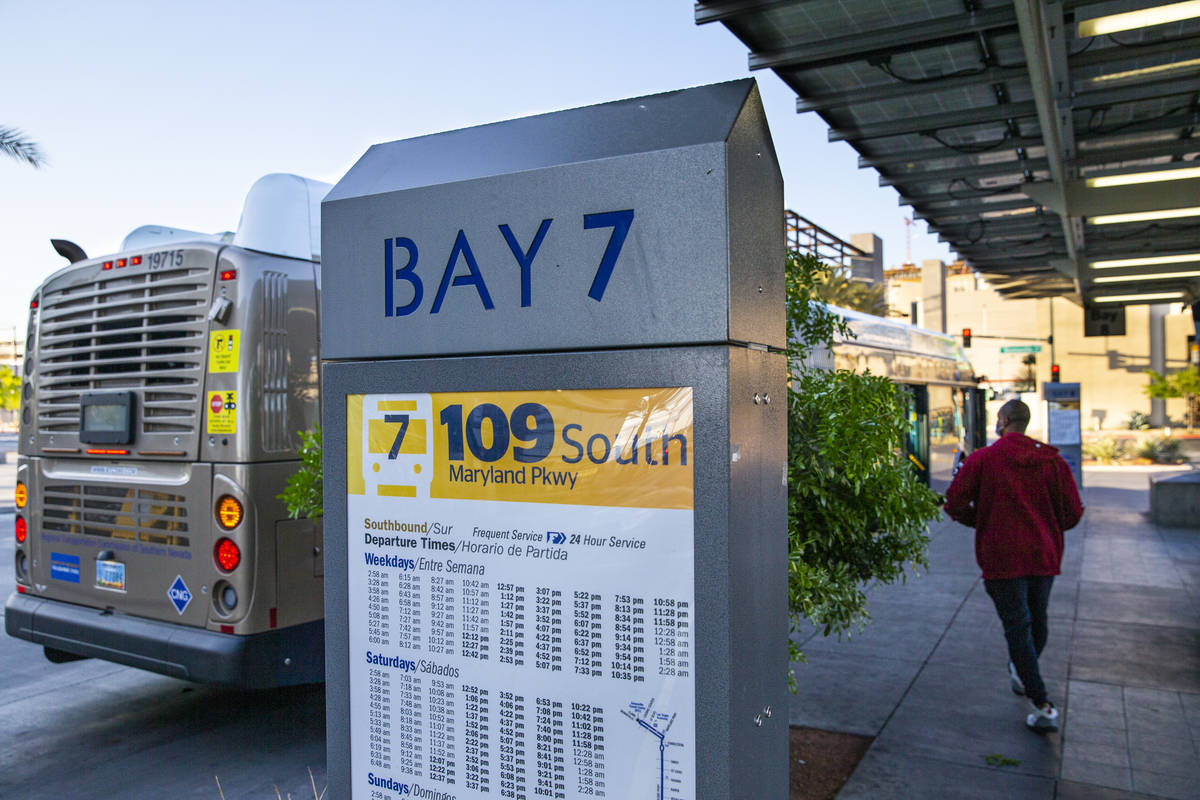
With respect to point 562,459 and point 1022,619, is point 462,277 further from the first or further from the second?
point 1022,619

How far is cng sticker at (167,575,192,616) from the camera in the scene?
5.29 meters

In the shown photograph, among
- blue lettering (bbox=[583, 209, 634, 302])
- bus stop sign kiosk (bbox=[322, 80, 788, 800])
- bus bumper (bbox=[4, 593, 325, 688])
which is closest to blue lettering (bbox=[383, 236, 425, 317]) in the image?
bus stop sign kiosk (bbox=[322, 80, 788, 800])

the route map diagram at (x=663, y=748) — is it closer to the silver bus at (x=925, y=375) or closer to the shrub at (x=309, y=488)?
the shrub at (x=309, y=488)

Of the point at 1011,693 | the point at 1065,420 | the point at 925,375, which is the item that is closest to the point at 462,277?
the point at 1011,693

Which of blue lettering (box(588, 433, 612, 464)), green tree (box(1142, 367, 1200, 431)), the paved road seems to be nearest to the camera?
blue lettering (box(588, 433, 612, 464))

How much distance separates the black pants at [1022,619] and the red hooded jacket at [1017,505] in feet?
0.28

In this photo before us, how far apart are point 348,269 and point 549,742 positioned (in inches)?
59.3

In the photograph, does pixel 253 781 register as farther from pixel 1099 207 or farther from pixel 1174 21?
pixel 1099 207

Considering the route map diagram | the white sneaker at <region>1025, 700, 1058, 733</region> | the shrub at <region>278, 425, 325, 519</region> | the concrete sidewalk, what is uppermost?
the shrub at <region>278, 425, 325, 519</region>

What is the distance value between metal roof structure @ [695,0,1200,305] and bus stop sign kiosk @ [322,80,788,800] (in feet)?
9.86

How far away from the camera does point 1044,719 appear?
209 inches

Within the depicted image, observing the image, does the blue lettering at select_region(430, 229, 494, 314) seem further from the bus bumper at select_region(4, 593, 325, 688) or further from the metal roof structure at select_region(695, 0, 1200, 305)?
the bus bumper at select_region(4, 593, 325, 688)

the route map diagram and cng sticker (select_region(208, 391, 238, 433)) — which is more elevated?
cng sticker (select_region(208, 391, 238, 433))

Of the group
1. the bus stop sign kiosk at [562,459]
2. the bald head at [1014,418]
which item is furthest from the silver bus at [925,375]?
the bus stop sign kiosk at [562,459]
